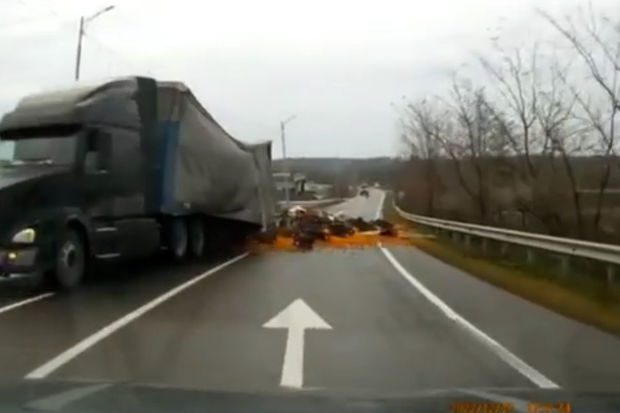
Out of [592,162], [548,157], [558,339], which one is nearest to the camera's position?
[558,339]

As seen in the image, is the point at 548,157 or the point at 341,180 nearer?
the point at 548,157

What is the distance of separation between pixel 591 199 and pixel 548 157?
456 cm

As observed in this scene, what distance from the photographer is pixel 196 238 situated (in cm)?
2627

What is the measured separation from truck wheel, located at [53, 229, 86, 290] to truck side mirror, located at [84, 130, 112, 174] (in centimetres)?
129

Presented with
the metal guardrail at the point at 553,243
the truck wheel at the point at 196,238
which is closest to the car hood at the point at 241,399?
the metal guardrail at the point at 553,243

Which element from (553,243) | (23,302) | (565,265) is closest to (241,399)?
(23,302)

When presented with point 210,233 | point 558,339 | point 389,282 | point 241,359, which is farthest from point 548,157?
point 241,359

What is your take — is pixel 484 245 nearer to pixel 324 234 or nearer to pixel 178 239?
pixel 324 234

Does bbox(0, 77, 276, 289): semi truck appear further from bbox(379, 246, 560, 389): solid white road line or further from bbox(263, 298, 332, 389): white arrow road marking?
bbox(379, 246, 560, 389): solid white road line

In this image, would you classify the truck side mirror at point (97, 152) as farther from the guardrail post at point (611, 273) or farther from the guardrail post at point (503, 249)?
the guardrail post at point (503, 249)

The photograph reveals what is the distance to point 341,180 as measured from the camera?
16688 centimetres

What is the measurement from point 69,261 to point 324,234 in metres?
17.7

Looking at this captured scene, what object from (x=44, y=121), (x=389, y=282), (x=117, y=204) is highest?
(x=44, y=121)

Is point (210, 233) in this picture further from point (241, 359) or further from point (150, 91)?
point (241, 359)
